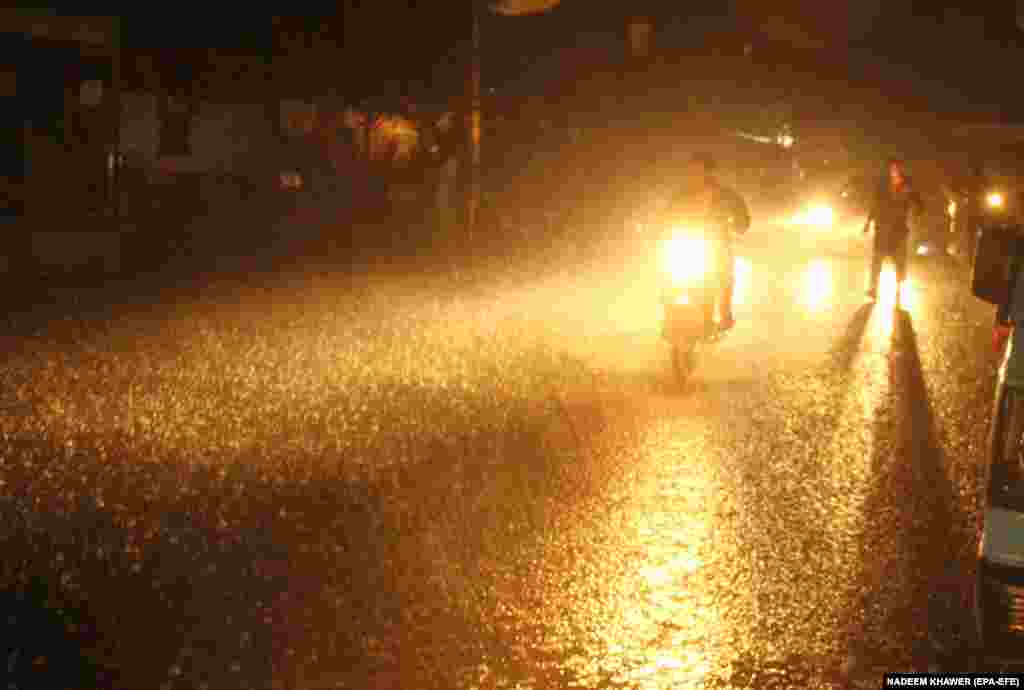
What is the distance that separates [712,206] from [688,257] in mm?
590

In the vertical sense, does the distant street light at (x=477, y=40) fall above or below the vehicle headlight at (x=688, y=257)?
above

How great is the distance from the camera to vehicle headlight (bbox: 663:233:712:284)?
12.2 meters

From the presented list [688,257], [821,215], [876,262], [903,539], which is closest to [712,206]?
[688,257]

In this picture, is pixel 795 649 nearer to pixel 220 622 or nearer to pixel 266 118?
pixel 220 622

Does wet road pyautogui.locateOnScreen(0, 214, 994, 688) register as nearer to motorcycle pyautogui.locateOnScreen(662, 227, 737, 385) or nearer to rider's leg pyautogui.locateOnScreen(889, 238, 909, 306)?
motorcycle pyautogui.locateOnScreen(662, 227, 737, 385)

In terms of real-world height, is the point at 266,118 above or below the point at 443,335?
above

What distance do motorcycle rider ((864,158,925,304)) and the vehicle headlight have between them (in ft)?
20.5

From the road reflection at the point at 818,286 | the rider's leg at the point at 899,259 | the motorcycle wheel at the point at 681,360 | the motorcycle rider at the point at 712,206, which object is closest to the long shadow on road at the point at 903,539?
the motorcycle wheel at the point at 681,360

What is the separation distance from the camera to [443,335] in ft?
48.0

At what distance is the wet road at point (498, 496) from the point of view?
17.2ft

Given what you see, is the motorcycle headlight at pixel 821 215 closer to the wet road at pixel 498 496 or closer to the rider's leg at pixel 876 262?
the rider's leg at pixel 876 262

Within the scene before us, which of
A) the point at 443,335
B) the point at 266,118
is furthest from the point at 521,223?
the point at 443,335

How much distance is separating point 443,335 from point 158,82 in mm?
13293

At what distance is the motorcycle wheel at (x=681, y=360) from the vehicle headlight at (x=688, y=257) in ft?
2.15
